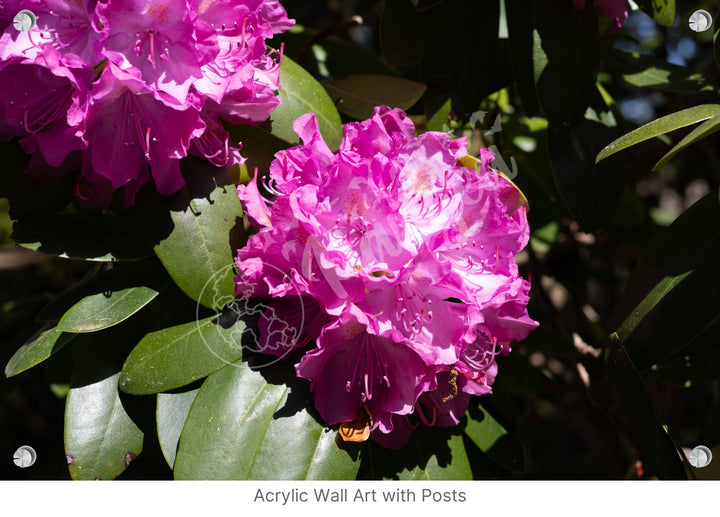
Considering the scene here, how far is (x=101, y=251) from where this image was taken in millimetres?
971

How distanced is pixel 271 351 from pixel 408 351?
187 millimetres

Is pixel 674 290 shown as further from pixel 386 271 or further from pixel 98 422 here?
pixel 98 422

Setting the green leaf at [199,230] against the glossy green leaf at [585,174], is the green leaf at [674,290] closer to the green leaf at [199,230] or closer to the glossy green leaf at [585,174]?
the glossy green leaf at [585,174]

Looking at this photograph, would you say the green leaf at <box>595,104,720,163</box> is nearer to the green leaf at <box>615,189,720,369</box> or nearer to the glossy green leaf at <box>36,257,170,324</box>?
the green leaf at <box>615,189,720,369</box>

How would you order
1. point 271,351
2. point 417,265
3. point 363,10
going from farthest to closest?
point 363,10
point 271,351
point 417,265

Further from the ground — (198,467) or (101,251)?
(101,251)

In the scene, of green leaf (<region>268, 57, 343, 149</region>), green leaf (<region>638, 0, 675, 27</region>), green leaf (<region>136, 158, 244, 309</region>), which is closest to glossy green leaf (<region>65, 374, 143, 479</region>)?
green leaf (<region>136, 158, 244, 309</region>)

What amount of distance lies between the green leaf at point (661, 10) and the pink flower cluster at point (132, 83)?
689 mm

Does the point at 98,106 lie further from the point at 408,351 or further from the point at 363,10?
the point at 363,10

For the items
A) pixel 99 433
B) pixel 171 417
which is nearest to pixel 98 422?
pixel 99 433

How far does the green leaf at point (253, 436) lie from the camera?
866 mm

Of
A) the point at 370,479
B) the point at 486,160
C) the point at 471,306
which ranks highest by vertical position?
the point at 486,160

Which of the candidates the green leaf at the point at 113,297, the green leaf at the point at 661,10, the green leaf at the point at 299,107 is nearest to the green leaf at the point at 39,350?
the green leaf at the point at 113,297

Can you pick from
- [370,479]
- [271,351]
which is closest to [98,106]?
[271,351]
